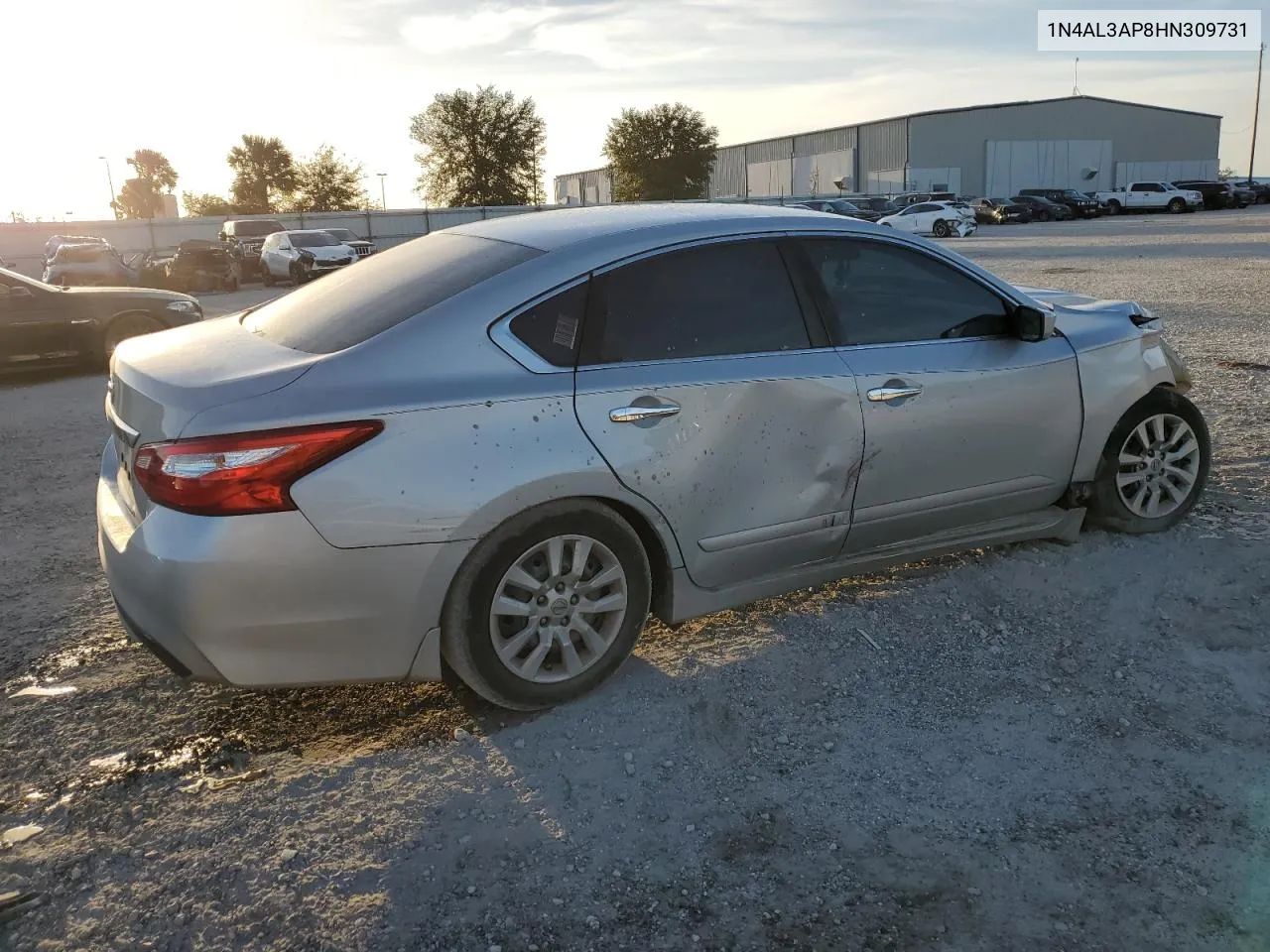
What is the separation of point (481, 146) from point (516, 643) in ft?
199

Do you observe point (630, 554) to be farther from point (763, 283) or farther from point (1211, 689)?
point (1211, 689)

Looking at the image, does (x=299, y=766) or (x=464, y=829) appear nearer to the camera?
(x=464, y=829)

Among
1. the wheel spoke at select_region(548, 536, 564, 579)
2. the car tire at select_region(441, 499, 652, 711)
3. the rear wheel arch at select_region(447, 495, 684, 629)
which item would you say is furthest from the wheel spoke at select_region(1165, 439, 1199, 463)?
the wheel spoke at select_region(548, 536, 564, 579)

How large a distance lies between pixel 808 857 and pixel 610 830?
0.55m

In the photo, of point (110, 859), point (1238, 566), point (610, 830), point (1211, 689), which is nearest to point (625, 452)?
point (610, 830)

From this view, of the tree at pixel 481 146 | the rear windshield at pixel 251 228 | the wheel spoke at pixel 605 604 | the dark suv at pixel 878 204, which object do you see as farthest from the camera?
the tree at pixel 481 146

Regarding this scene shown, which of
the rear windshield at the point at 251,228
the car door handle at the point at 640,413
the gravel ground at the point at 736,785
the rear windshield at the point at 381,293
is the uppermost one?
the rear windshield at the point at 251,228

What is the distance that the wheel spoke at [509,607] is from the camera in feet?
10.5

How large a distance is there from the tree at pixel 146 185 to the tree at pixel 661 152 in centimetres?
4822

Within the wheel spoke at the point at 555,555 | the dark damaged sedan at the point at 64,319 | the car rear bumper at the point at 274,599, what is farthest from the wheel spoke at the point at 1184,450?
the dark damaged sedan at the point at 64,319

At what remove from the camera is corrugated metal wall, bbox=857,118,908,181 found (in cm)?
6550

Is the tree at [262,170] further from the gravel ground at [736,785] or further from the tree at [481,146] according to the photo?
the gravel ground at [736,785]

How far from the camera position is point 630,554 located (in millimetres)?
3414

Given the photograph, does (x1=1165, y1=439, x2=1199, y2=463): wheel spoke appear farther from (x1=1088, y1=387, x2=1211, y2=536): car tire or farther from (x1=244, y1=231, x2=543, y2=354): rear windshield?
(x1=244, y1=231, x2=543, y2=354): rear windshield
